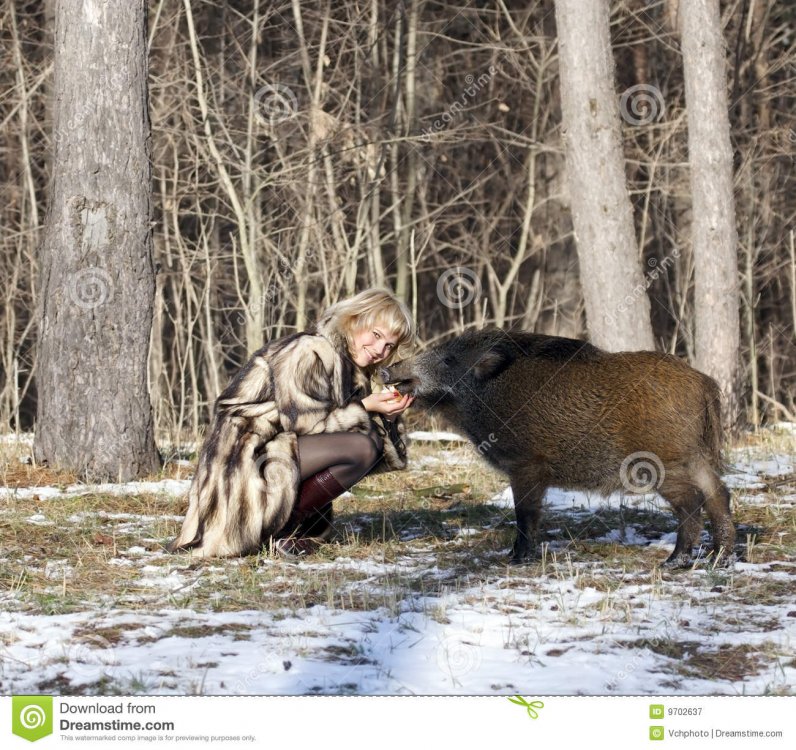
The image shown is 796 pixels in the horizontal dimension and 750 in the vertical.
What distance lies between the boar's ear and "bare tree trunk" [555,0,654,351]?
11.6 feet

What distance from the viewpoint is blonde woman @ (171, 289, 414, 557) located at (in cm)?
540

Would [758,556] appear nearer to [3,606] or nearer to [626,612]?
[626,612]

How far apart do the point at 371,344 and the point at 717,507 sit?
1.93 m

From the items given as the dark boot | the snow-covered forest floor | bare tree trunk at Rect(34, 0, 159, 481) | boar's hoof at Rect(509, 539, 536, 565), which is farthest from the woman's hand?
bare tree trunk at Rect(34, 0, 159, 481)

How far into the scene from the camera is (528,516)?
222 inches

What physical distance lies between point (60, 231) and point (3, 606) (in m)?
3.61

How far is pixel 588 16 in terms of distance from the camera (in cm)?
898

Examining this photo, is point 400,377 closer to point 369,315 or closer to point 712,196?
point 369,315

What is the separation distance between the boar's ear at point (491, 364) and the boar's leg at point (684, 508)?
1.05 meters

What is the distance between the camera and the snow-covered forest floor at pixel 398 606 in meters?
3.77

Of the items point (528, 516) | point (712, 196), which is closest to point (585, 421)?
point (528, 516)

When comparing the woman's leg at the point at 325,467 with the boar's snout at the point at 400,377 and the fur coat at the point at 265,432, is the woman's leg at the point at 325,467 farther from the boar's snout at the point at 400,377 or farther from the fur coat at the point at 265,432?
the boar's snout at the point at 400,377
